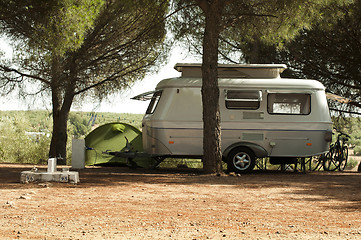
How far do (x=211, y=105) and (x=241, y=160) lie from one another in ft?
5.68

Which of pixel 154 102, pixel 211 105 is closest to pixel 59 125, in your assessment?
pixel 154 102

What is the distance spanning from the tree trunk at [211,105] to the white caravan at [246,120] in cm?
77

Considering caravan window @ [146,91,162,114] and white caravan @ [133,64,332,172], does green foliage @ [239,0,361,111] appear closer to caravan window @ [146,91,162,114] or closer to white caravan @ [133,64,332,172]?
white caravan @ [133,64,332,172]

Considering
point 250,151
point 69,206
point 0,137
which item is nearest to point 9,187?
point 69,206

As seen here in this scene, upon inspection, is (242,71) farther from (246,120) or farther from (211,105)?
(211,105)

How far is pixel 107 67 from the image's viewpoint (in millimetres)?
16188

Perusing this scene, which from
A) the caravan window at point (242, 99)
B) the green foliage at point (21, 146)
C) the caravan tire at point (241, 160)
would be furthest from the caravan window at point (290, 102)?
the green foliage at point (21, 146)

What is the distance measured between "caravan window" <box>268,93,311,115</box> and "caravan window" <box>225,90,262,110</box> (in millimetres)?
374

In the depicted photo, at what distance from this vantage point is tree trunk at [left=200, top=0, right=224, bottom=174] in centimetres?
1102

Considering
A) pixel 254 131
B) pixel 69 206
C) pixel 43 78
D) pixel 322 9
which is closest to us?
pixel 69 206

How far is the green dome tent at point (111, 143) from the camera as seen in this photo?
1400 centimetres

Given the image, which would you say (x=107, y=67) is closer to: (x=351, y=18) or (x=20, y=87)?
(x=20, y=87)

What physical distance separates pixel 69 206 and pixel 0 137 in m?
17.0

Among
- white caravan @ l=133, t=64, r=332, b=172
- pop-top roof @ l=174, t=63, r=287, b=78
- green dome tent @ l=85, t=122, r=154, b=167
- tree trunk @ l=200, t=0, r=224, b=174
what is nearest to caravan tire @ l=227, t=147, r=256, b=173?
white caravan @ l=133, t=64, r=332, b=172
